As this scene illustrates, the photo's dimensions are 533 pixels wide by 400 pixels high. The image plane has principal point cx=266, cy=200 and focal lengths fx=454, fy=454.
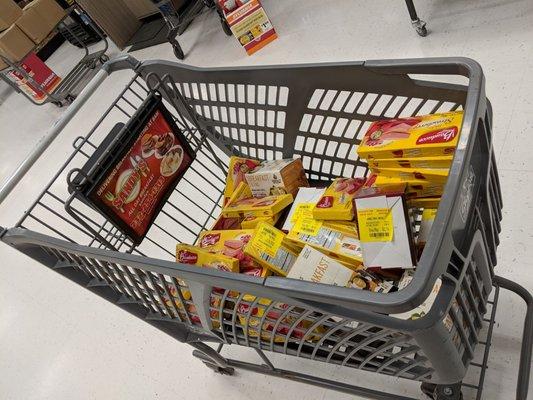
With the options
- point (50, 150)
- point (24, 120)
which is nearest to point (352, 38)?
point (50, 150)

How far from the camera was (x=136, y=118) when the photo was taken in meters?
1.35

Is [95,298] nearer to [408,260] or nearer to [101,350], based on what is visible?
[101,350]

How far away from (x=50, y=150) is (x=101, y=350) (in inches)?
82.8

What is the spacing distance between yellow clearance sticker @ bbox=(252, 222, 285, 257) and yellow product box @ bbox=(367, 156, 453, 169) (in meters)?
0.35

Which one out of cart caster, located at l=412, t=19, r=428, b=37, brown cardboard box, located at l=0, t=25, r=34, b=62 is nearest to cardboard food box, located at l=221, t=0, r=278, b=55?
cart caster, located at l=412, t=19, r=428, b=37

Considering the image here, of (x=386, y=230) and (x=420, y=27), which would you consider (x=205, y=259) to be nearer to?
(x=386, y=230)

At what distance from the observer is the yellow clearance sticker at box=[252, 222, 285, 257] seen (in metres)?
1.31

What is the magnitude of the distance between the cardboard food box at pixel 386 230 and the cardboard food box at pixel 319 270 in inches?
4.1

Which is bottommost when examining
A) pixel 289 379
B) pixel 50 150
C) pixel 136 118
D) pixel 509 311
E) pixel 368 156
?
pixel 509 311

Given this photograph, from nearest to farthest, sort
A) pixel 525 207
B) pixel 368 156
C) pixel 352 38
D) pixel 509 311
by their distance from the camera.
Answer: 1. pixel 368 156
2. pixel 509 311
3. pixel 525 207
4. pixel 352 38

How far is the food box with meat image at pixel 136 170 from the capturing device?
1.25 meters

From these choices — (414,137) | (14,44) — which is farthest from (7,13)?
(414,137)

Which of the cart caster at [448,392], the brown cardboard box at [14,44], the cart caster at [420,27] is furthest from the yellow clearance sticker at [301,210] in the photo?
the brown cardboard box at [14,44]

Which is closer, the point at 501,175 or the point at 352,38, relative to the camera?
the point at 501,175
